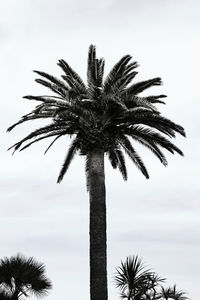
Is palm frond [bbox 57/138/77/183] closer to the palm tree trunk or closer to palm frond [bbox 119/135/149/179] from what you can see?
palm frond [bbox 119/135/149/179]

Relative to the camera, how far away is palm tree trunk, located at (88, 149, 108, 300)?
22.6 metres

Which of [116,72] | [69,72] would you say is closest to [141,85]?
[116,72]

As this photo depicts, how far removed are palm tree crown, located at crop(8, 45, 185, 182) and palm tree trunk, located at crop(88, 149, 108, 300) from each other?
83 centimetres

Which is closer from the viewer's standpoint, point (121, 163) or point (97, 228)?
point (97, 228)

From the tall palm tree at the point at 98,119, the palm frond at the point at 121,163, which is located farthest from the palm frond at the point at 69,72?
the palm frond at the point at 121,163

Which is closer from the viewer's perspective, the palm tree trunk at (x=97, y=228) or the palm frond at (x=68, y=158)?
the palm tree trunk at (x=97, y=228)

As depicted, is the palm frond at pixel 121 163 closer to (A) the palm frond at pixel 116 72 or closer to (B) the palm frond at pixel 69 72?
(B) the palm frond at pixel 69 72

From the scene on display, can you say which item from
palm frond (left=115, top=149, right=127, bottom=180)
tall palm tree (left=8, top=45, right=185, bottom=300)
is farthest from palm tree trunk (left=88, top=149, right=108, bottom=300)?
palm frond (left=115, top=149, right=127, bottom=180)

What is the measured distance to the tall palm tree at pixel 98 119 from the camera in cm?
2308

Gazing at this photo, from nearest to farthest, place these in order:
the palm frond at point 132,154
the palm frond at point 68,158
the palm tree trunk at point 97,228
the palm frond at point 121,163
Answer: the palm tree trunk at point 97,228 → the palm frond at point 132,154 → the palm frond at point 68,158 → the palm frond at point 121,163

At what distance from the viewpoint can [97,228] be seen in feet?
76.2

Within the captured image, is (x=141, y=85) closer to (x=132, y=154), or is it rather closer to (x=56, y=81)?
(x=56, y=81)

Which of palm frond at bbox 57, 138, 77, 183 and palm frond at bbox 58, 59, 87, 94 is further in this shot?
palm frond at bbox 57, 138, 77, 183

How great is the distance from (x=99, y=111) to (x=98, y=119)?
0.31m
